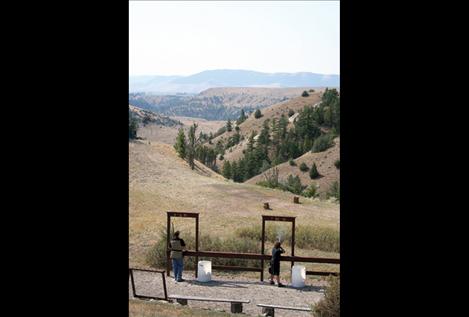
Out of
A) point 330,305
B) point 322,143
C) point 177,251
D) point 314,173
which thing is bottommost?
point 330,305

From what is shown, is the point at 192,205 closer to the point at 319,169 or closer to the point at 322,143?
the point at 319,169

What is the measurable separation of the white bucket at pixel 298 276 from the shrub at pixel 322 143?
141ft

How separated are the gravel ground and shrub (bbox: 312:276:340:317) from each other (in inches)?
45.2

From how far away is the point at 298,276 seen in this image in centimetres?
1658

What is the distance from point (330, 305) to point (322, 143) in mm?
46983

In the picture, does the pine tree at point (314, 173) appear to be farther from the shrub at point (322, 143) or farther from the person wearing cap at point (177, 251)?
the person wearing cap at point (177, 251)

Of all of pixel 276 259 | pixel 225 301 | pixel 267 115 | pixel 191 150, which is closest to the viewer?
pixel 225 301

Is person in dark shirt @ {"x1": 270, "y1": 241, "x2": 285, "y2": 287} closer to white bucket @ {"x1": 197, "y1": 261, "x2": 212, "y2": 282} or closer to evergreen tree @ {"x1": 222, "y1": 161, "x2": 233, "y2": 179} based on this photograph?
white bucket @ {"x1": 197, "y1": 261, "x2": 212, "y2": 282}

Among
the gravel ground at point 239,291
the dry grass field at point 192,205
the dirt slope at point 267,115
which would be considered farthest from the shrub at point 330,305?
the dirt slope at point 267,115

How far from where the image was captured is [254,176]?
60688 mm

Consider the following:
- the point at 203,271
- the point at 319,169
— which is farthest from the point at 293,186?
the point at 203,271
